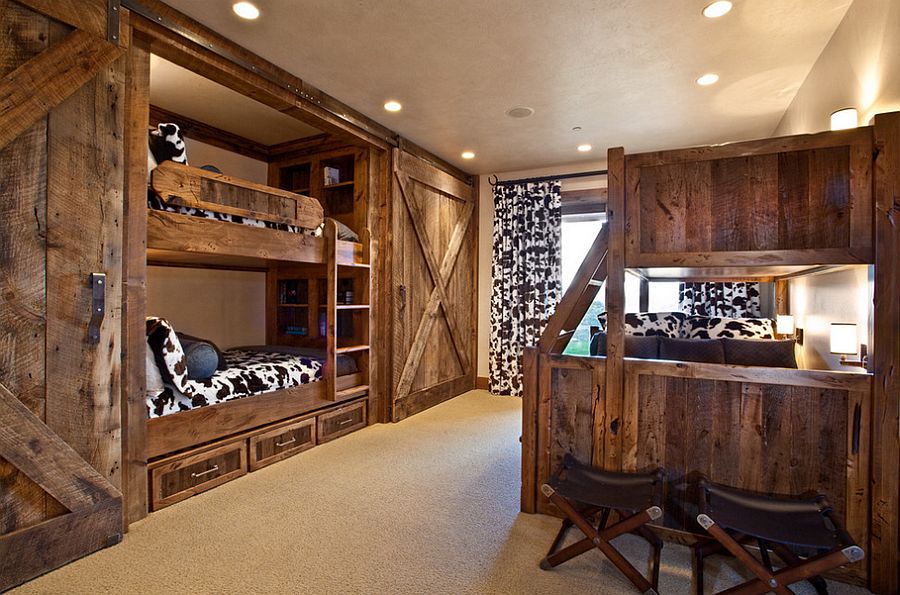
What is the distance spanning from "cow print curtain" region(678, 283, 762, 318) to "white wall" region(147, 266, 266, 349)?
4.34 meters

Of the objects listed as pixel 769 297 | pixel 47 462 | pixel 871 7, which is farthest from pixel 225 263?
pixel 769 297

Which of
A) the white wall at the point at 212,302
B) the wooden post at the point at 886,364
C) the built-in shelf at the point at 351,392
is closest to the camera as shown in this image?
the wooden post at the point at 886,364

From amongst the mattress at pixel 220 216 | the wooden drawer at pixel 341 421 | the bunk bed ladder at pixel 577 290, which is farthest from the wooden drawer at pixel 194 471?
the bunk bed ladder at pixel 577 290

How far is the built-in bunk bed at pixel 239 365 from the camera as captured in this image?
2432 millimetres

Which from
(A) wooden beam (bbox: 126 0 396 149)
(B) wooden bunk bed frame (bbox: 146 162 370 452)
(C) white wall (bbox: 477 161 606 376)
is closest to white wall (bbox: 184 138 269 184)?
(B) wooden bunk bed frame (bbox: 146 162 370 452)

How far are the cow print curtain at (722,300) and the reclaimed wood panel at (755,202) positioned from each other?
2831 mm

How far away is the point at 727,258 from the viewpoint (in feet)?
6.40

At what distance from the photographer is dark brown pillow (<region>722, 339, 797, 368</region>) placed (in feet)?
9.93

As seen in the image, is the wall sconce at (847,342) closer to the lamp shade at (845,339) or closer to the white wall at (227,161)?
the lamp shade at (845,339)

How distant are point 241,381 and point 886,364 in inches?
125

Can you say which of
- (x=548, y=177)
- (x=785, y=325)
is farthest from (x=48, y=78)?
(x=785, y=325)

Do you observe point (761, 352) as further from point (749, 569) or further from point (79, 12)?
point (79, 12)

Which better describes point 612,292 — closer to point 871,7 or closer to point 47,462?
point 871,7

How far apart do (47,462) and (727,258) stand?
2933 millimetres
